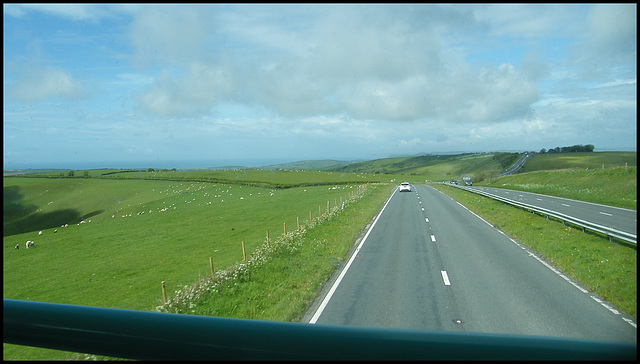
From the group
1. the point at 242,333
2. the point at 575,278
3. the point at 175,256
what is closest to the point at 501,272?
the point at 575,278

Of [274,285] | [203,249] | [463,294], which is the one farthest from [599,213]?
[203,249]

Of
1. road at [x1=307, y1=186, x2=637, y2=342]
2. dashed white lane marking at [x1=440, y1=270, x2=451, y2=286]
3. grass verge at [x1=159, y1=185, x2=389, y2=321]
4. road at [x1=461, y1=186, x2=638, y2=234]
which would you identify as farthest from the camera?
dashed white lane marking at [x1=440, y1=270, x2=451, y2=286]

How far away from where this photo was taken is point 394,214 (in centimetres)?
3841

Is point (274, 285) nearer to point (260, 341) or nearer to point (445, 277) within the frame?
point (445, 277)

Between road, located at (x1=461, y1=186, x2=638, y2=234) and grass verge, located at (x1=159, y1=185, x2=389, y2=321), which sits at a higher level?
road, located at (x1=461, y1=186, x2=638, y2=234)

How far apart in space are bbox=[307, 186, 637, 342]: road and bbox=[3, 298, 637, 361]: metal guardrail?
4856 millimetres

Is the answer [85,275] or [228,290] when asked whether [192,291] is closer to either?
[228,290]

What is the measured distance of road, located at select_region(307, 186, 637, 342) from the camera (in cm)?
975

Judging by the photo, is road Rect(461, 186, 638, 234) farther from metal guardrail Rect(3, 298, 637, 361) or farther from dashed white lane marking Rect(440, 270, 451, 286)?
dashed white lane marking Rect(440, 270, 451, 286)

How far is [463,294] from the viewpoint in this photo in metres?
12.8

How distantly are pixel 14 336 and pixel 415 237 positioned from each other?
24392mm

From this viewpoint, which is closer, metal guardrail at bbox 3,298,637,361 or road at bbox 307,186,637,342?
metal guardrail at bbox 3,298,637,361

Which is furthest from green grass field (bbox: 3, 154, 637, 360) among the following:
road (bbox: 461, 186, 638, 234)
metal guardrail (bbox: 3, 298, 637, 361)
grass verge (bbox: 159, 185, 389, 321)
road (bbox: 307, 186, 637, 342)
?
road (bbox: 307, 186, 637, 342)

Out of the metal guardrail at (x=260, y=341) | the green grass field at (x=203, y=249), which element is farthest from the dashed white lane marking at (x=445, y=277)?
the metal guardrail at (x=260, y=341)
